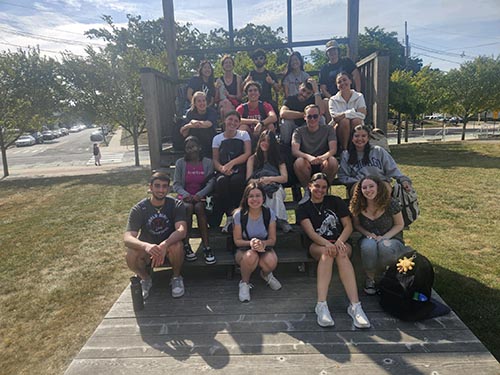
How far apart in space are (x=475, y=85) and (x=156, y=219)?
85.7 ft

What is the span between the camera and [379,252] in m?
3.62

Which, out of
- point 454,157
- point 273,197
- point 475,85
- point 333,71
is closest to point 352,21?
point 333,71

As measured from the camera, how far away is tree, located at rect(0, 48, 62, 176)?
1764 cm

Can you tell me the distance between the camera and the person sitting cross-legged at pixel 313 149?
436 centimetres

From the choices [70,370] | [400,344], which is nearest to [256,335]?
[400,344]

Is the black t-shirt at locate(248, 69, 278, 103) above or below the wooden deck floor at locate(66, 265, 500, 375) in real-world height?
above

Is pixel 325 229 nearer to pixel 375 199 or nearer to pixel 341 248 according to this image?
pixel 341 248

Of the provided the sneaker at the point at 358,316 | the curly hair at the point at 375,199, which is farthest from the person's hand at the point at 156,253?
the curly hair at the point at 375,199

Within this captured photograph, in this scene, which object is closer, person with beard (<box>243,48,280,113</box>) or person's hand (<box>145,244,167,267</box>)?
Answer: person's hand (<box>145,244,167,267</box>)

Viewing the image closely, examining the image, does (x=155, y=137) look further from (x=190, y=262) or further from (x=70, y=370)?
(x=70, y=370)

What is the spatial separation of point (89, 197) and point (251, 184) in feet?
30.0

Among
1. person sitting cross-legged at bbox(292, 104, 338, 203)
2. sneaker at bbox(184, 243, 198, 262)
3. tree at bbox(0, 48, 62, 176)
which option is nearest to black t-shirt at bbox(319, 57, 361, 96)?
person sitting cross-legged at bbox(292, 104, 338, 203)

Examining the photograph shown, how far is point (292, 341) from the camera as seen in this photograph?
117 inches

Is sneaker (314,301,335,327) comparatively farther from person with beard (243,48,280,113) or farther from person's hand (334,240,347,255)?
person with beard (243,48,280,113)
